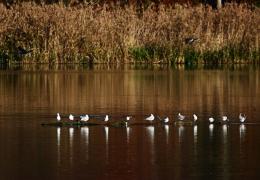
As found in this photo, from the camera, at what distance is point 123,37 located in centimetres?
3850

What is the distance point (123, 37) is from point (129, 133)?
21.1m

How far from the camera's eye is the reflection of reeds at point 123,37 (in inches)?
1517

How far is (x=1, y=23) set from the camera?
3878 cm

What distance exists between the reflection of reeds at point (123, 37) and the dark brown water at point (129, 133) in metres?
8.22

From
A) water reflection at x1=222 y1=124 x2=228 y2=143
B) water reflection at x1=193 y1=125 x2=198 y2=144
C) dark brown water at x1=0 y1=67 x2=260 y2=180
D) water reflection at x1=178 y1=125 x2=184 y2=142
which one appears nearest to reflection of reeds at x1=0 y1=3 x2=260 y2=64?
dark brown water at x1=0 y1=67 x2=260 y2=180

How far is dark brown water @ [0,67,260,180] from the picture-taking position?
13.8 m

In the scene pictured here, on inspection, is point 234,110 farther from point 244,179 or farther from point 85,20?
point 85,20

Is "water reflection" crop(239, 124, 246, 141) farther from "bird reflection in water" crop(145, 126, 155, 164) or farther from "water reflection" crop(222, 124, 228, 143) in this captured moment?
"bird reflection in water" crop(145, 126, 155, 164)

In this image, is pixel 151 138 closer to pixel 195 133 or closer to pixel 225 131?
pixel 195 133

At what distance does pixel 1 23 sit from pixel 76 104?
55.3ft

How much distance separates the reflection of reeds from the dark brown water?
324 inches

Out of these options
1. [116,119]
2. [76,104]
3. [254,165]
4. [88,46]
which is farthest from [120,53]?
[254,165]

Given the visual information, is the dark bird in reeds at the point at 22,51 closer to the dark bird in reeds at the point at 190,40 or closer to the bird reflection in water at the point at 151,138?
the dark bird in reeds at the point at 190,40

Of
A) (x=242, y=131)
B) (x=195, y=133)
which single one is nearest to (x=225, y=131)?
(x=242, y=131)
